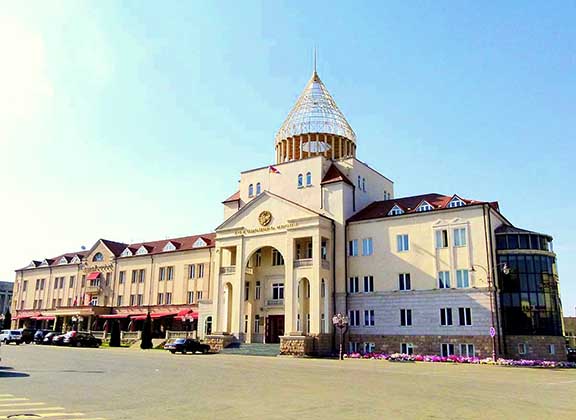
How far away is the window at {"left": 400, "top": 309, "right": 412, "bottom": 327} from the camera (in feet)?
137

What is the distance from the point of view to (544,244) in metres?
40.1

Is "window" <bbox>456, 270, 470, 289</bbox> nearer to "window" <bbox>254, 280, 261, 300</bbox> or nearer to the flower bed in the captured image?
the flower bed

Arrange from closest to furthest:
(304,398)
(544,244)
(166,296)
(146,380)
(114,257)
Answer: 1. (304,398)
2. (146,380)
3. (544,244)
4. (166,296)
5. (114,257)

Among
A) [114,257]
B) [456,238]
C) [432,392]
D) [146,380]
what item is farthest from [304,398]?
[114,257]

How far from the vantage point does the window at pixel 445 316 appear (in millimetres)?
40031

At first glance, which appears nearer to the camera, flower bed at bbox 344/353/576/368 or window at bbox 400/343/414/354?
flower bed at bbox 344/353/576/368

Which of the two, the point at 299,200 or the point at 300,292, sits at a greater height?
the point at 299,200

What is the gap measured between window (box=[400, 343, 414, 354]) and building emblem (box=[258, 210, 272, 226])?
1591 centimetres

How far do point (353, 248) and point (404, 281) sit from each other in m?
5.53

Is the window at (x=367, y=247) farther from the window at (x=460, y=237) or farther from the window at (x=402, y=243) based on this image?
the window at (x=460, y=237)

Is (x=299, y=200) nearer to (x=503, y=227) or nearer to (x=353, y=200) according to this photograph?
(x=353, y=200)

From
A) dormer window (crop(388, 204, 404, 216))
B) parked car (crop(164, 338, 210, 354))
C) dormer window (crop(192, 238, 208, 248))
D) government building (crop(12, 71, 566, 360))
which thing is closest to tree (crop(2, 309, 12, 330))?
government building (crop(12, 71, 566, 360))

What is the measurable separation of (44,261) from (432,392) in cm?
7673

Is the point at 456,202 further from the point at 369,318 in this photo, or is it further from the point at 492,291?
the point at 369,318
